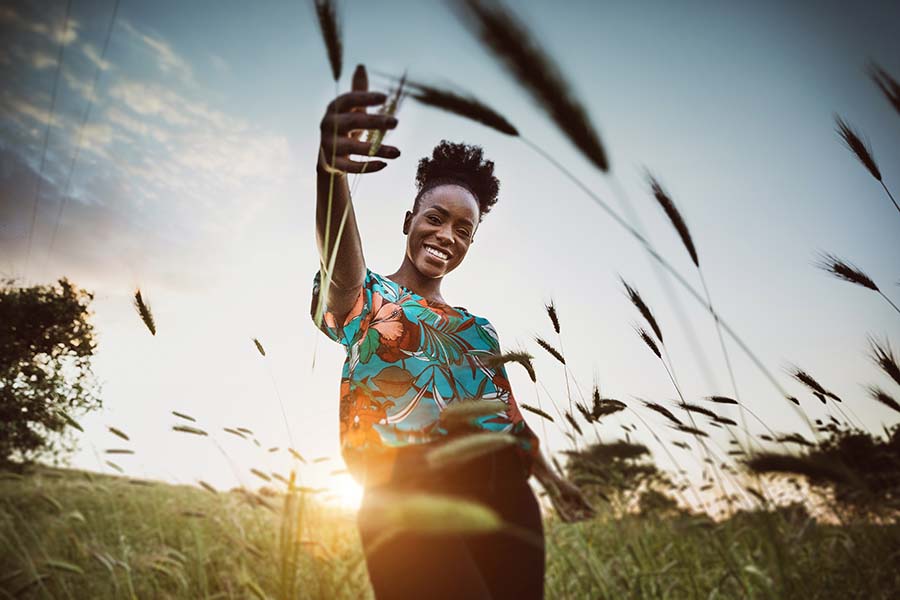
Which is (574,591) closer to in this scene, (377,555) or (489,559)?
(489,559)

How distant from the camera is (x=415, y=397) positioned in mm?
1568

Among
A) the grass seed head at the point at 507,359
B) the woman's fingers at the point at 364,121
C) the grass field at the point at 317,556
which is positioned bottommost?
the grass field at the point at 317,556

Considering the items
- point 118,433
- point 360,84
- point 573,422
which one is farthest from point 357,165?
point 118,433

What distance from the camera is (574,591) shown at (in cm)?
270

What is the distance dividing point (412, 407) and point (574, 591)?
200cm

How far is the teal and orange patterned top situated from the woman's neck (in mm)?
225

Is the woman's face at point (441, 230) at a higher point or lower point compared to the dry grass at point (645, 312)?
higher

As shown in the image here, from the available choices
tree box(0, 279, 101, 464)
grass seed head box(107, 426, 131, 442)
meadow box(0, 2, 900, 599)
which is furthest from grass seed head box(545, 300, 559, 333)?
tree box(0, 279, 101, 464)

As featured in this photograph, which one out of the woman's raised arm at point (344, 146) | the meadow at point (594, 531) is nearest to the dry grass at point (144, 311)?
the meadow at point (594, 531)

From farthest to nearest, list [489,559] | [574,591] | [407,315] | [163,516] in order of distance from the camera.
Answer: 1. [163,516]
2. [574,591]
3. [407,315]
4. [489,559]

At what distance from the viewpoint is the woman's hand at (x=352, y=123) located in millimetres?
975

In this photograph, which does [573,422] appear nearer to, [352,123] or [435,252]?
[435,252]

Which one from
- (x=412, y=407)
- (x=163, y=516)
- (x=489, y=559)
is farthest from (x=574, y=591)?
(x=163, y=516)

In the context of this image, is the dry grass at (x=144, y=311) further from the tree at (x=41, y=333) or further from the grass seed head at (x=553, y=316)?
the tree at (x=41, y=333)
